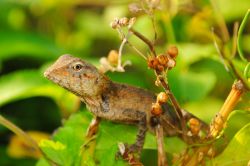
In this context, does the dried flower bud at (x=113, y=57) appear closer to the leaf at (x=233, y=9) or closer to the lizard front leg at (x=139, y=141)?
the lizard front leg at (x=139, y=141)

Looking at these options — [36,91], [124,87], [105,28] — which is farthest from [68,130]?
[105,28]

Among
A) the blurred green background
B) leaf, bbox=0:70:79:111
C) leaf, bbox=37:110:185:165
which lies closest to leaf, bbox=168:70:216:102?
the blurred green background

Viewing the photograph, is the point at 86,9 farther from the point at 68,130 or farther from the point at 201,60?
the point at 68,130

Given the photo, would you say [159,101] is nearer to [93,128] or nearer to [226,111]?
[226,111]

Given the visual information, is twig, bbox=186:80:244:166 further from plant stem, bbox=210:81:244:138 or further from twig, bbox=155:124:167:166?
twig, bbox=155:124:167:166

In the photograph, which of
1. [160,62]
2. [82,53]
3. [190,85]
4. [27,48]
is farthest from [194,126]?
[82,53]

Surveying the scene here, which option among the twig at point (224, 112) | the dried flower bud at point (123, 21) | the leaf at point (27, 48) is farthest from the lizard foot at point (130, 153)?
the leaf at point (27, 48)
